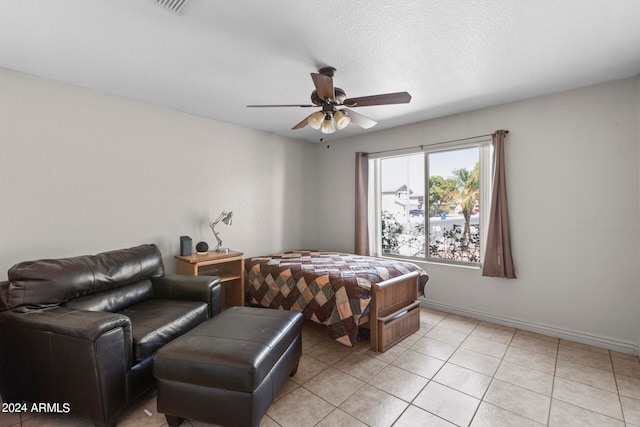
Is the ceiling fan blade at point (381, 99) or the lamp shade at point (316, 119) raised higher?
the ceiling fan blade at point (381, 99)

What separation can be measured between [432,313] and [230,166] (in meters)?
3.26

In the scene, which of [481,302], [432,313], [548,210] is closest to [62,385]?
[432,313]

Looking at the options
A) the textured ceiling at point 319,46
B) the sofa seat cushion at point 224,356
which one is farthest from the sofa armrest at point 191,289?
the textured ceiling at point 319,46

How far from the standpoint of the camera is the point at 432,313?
360 centimetres

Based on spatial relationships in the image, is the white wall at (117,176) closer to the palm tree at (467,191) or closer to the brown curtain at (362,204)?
the brown curtain at (362,204)

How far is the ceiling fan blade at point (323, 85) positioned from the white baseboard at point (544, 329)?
2926 mm

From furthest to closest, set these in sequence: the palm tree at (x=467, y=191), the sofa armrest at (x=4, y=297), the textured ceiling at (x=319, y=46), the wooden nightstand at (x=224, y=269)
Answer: the palm tree at (x=467, y=191), the wooden nightstand at (x=224, y=269), the sofa armrest at (x=4, y=297), the textured ceiling at (x=319, y=46)

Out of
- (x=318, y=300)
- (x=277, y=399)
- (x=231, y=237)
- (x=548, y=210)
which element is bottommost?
(x=277, y=399)

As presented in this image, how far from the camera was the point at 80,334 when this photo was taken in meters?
1.55

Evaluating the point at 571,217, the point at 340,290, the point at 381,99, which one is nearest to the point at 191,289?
the point at 340,290

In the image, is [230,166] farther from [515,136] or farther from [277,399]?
[515,136]

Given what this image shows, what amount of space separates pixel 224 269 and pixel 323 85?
2.65 meters

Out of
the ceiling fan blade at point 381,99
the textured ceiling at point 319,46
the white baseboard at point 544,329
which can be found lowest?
the white baseboard at point 544,329

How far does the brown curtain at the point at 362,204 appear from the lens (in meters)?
4.35
